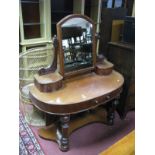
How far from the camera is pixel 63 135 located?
157cm

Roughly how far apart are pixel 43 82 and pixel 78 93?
1.02ft

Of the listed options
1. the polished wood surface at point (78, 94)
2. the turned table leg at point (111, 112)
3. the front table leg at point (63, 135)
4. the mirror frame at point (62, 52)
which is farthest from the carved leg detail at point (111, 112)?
the front table leg at point (63, 135)

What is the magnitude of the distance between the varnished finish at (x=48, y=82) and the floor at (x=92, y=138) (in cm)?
63

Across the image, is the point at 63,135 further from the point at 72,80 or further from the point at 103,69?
the point at 103,69

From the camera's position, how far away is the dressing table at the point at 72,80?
1.42 meters

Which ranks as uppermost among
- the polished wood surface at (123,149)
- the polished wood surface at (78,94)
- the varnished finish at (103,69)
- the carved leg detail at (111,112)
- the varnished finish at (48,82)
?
the varnished finish at (103,69)

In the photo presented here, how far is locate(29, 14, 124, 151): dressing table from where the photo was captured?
4.66 feet

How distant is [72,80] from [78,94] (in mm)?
249

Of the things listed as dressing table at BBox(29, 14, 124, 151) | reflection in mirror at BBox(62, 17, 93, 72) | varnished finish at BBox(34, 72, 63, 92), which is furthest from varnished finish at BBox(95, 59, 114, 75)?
varnished finish at BBox(34, 72, 63, 92)

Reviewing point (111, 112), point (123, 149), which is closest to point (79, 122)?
point (111, 112)

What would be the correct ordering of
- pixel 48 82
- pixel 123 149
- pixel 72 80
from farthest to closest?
1. pixel 72 80
2. pixel 48 82
3. pixel 123 149

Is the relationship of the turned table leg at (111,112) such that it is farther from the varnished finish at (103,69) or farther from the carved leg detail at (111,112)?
the varnished finish at (103,69)

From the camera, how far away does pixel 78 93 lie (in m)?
1.49
